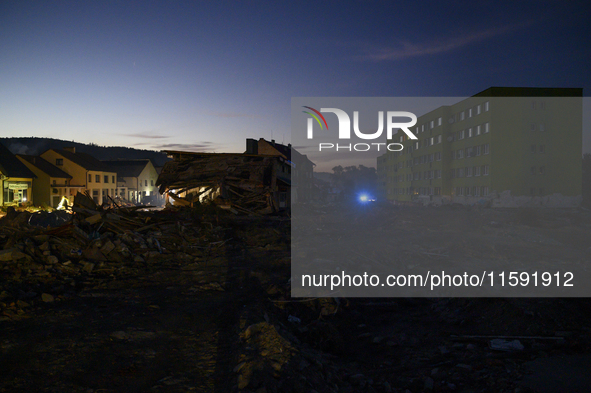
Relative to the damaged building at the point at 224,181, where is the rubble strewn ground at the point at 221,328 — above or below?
below

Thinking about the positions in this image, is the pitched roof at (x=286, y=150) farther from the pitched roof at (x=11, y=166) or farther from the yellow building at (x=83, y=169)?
the pitched roof at (x=11, y=166)

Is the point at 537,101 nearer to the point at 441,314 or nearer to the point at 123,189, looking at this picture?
the point at 441,314

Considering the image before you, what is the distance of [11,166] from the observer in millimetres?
39250

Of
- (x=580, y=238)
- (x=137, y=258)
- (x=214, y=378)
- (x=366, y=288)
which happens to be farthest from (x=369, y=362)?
(x=580, y=238)

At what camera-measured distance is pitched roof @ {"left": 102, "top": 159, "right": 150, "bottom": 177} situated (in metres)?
64.2

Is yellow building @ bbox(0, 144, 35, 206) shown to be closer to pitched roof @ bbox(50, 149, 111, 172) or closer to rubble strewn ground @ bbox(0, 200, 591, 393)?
pitched roof @ bbox(50, 149, 111, 172)

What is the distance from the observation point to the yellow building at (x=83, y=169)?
166ft

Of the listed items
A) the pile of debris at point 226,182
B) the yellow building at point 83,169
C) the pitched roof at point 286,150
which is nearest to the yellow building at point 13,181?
the yellow building at point 83,169

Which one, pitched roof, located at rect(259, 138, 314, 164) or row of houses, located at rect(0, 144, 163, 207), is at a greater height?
pitched roof, located at rect(259, 138, 314, 164)

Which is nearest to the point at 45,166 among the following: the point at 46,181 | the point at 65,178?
the point at 46,181

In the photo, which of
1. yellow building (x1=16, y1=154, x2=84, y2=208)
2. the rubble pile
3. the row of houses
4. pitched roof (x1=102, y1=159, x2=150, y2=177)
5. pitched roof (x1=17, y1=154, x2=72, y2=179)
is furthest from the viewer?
pitched roof (x1=102, y1=159, x2=150, y2=177)

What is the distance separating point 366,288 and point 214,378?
7.14 meters

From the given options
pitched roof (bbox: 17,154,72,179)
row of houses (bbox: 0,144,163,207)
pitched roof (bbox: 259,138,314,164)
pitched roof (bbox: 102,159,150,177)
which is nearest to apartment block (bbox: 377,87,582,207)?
pitched roof (bbox: 259,138,314,164)

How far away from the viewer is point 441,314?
29.1 feet
